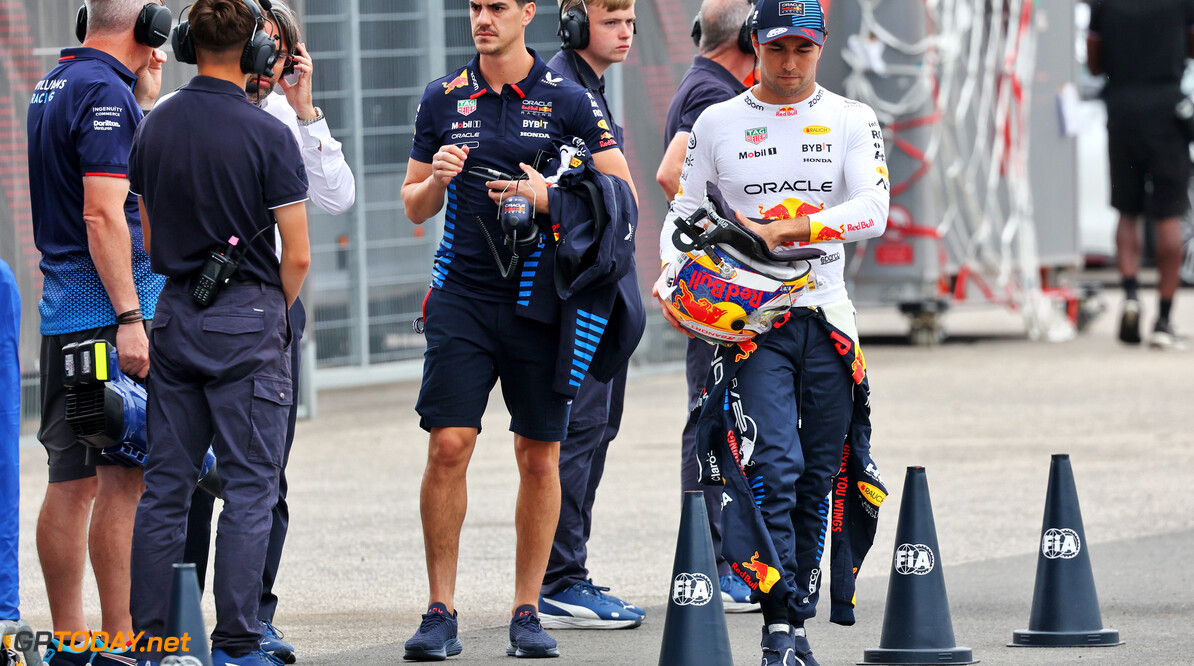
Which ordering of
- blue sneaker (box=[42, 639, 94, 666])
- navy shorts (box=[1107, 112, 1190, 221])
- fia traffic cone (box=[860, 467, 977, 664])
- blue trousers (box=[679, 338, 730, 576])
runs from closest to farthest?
blue sneaker (box=[42, 639, 94, 666])
fia traffic cone (box=[860, 467, 977, 664])
blue trousers (box=[679, 338, 730, 576])
navy shorts (box=[1107, 112, 1190, 221])

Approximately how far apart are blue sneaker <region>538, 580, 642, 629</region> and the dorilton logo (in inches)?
73.0

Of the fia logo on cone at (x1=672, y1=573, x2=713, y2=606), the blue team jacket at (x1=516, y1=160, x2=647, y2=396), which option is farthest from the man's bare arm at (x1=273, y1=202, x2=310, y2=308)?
the fia logo on cone at (x1=672, y1=573, x2=713, y2=606)

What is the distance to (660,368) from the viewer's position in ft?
44.9

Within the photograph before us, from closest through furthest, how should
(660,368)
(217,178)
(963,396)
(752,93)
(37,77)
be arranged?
1. (217,178)
2. (752,93)
3. (37,77)
4. (963,396)
5. (660,368)

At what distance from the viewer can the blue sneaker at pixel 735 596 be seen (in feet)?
20.9

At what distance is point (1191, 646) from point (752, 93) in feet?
7.42

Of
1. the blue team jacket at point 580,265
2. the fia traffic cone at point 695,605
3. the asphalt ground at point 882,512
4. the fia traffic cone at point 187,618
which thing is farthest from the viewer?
the asphalt ground at point 882,512

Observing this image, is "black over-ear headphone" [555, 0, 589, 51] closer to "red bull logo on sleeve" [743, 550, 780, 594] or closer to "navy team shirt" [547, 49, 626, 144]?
"navy team shirt" [547, 49, 626, 144]

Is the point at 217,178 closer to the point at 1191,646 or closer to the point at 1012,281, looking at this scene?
the point at 1191,646

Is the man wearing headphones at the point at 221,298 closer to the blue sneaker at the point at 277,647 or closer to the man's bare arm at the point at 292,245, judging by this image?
the man's bare arm at the point at 292,245

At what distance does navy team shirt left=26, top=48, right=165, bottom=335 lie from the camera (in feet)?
17.2

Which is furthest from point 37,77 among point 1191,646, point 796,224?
point 1191,646

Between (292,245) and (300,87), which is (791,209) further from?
(300,87)

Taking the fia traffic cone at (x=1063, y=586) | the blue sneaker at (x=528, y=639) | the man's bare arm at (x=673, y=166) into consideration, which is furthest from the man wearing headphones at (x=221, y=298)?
the fia traffic cone at (x=1063, y=586)
